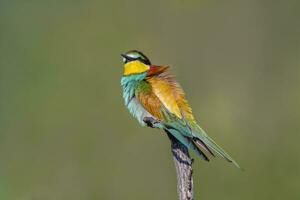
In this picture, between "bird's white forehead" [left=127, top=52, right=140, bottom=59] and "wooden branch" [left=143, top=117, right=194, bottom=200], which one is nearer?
"wooden branch" [left=143, top=117, right=194, bottom=200]

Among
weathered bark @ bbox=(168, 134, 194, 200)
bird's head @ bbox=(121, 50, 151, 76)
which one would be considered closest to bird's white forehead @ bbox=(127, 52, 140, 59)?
bird's head @ bbox=(121, 50, 151, 76)

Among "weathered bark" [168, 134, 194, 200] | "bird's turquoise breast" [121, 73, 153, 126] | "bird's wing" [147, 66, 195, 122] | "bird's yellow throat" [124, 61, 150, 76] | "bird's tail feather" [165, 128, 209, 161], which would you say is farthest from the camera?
"bird's yellow throat" [124, 61, 150, 76]

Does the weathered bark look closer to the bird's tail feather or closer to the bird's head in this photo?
the bird's tail feather

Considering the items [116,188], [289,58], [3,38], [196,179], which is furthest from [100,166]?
[3,38]

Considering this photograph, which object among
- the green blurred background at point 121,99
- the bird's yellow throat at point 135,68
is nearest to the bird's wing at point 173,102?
the bird's yellow throat at point 135,68

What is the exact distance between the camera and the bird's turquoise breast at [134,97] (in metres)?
3.33

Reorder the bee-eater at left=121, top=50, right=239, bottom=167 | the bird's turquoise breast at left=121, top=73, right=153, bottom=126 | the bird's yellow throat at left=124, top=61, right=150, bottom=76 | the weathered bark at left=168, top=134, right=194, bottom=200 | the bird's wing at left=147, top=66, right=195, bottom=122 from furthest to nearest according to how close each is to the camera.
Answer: the bird's yellow throat at left=124, top=61, right=150, bottom=76
the bird's turquoise breast at left=121, top=73, right=153, bottom=126
the bird's wing at left=147, top=66, right=195, bottom=122
the bee-eater at left=121, top=50, right=239, bottom=167
the weathered bark at left=168, top=134, right=194, bottom=200

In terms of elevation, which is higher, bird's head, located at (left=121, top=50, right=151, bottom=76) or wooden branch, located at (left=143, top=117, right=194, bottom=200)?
bird's head, located at (left=121, top=50, right=151, bottom=76)

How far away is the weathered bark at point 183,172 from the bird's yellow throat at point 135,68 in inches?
25.7

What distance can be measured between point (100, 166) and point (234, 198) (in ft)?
2.62

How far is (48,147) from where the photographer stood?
17.5 ft

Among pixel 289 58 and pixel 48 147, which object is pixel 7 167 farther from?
pixel 289 58

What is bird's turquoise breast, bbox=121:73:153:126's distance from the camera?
10.9 ft

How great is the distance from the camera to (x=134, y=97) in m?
3.36
